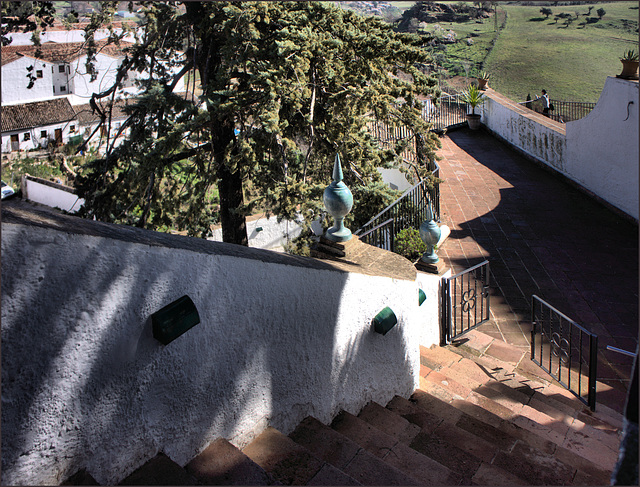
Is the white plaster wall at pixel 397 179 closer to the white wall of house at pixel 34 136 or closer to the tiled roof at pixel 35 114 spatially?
the white wall of house at pixel 34 136

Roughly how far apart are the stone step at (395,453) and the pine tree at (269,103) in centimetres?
459

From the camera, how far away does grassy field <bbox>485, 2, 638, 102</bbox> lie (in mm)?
32531

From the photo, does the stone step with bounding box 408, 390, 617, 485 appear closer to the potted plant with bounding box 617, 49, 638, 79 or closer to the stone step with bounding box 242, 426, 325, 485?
the stone step with bounding box 242, 426, 325, 485

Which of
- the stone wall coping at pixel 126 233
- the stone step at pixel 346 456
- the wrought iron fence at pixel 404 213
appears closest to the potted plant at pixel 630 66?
the wrought iron fence at pixel 404 213

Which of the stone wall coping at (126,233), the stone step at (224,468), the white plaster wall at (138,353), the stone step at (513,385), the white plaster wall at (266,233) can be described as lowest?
the white plaster wall at (266,233)

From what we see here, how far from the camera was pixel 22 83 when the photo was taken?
39.8m

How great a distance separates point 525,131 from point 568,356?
33.8ft

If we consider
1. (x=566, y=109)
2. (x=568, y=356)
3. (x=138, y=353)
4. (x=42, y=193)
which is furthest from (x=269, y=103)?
(x=42, y=193)

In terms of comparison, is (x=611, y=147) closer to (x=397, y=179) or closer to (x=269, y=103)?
(x=397, y=179)

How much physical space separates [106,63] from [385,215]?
39.9 metres

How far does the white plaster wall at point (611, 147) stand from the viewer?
1031 cm

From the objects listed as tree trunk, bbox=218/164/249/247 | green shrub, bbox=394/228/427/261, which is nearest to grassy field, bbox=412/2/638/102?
tree trunk, bbox=218/164/249/247

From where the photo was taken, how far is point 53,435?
166cm

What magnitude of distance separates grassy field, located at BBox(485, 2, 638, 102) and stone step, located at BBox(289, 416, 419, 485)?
30341 millimetres
